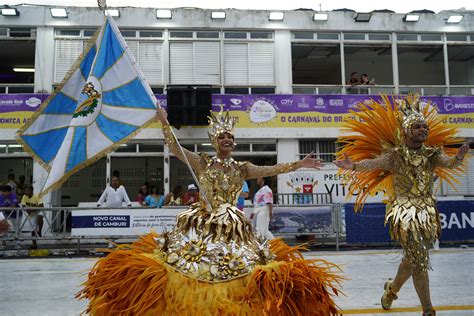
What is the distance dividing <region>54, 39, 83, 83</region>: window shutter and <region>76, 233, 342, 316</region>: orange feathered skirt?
1247 centimetres

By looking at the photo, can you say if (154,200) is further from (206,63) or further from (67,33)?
(67,33)

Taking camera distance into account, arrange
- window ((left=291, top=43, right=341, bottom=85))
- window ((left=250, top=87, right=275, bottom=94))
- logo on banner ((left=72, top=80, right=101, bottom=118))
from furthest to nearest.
→ window ((left=291, top=43, right=341, bottom=85)), window ((left=250, top=87, right=275, bottom=94)), logo on banner ((left=72, top=80, right=101, bottom=118))

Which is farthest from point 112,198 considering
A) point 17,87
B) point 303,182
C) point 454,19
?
point 454,19

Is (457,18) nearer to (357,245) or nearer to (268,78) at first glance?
(268,78)

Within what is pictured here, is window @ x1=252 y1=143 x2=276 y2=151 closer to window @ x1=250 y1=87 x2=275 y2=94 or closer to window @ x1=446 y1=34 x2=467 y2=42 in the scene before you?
window @ x1=250 y1=87 x2=275 y2=94

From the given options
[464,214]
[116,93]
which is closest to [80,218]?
[116,93]

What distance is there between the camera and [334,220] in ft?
32.6

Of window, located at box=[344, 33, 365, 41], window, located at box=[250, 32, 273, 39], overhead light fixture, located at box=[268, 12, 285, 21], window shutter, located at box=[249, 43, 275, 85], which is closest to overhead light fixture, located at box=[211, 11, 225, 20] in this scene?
window, located at box=[250, 32, 273, 39]

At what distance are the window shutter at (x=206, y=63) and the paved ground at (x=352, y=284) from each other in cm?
742

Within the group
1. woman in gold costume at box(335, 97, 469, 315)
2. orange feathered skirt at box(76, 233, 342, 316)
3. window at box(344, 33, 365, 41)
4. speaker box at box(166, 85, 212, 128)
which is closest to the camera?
orange feathered skirt at box(76, 233, 342, 316)

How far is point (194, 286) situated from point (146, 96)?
6.47ft

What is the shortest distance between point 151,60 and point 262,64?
11.5 ft

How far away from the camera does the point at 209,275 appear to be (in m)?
2.73

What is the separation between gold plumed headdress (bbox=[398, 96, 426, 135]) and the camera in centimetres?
401
